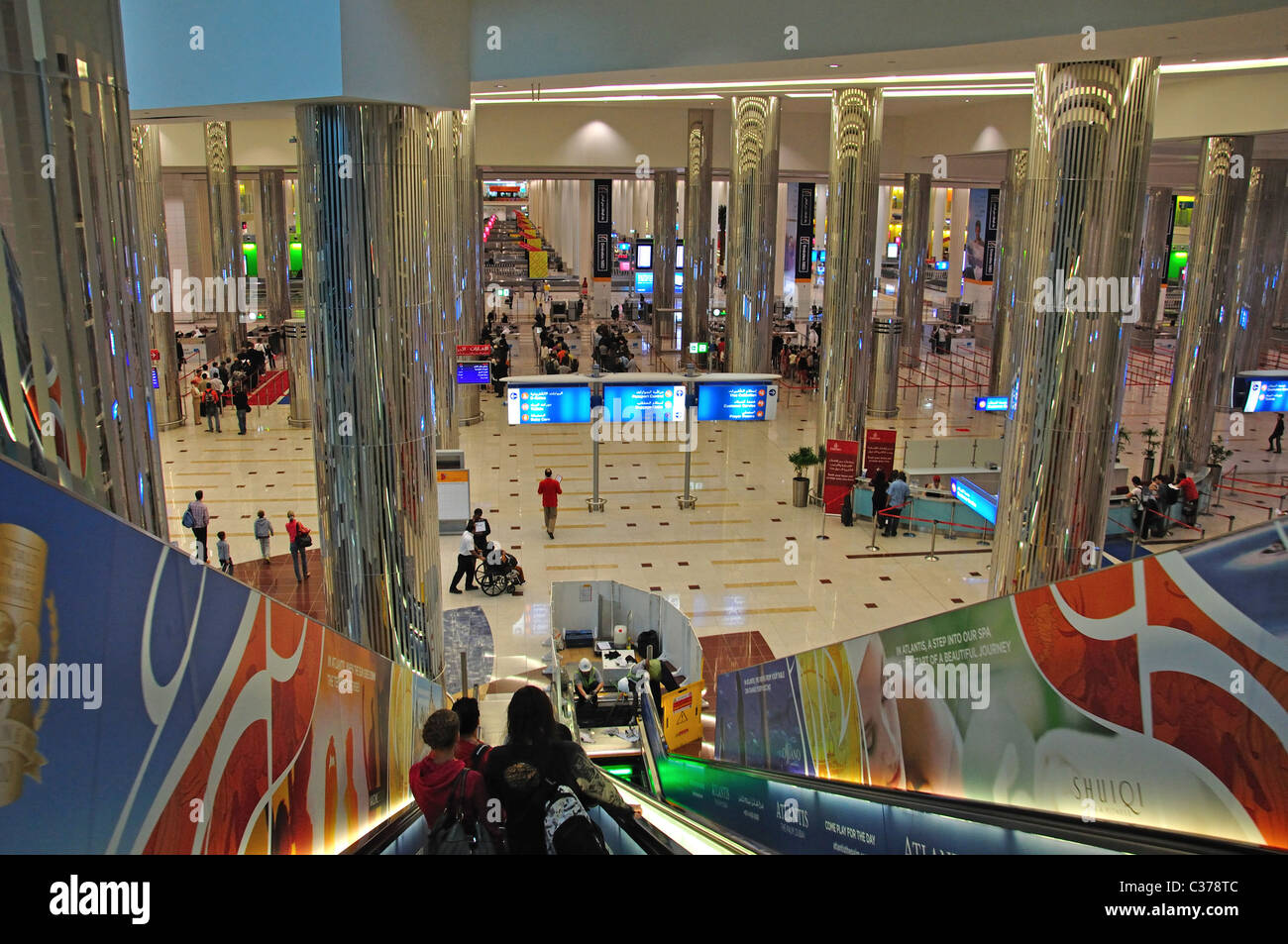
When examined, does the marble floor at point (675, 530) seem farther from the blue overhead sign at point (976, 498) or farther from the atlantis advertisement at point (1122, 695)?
the atlantis advertisement at point (1122, 695)

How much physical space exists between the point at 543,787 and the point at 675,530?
38.9ft

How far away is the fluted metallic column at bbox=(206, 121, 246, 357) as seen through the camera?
26422 millimetres

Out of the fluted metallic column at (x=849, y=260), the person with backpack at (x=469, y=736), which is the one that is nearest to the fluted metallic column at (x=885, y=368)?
the fluted metallic column at (x=849, y=260)

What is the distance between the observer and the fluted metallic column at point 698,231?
26.5 meters

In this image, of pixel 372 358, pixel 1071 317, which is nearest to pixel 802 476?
pixel 1071 317

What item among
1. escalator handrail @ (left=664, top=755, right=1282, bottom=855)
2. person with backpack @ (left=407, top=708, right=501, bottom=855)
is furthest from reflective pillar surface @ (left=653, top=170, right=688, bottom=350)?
escalator handrail @ (left=664, top=755, right=1282, bottom=855)

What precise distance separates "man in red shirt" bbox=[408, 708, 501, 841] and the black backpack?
0.06 feet

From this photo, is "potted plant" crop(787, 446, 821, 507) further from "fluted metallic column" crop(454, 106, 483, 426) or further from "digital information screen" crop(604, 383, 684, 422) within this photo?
"fluted metallic column" crop(454, 106, 483, 426)

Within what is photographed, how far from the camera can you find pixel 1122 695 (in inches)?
112

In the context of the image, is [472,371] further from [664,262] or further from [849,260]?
[664,262]

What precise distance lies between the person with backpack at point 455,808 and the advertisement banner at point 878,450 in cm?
1334
